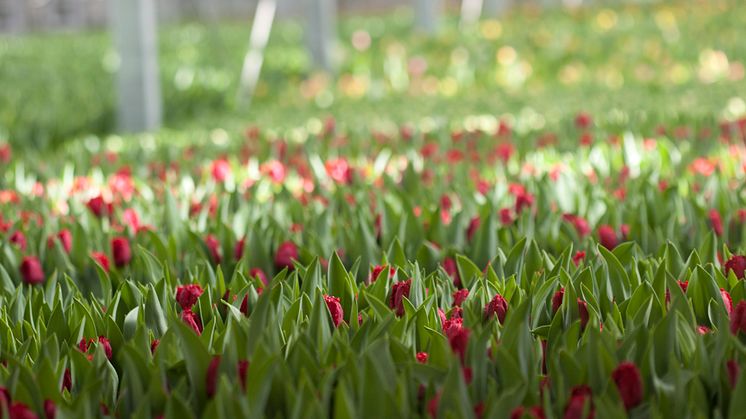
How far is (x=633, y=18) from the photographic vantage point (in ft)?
49.8

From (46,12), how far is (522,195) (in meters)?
33.5

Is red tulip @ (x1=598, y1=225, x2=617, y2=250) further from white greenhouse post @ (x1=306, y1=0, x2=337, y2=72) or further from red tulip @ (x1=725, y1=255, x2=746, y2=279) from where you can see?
white greenhouse post @ (x1=306, y1=0, x2=337, y2=72)

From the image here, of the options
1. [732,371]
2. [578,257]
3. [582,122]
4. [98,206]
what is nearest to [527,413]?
[732,371]

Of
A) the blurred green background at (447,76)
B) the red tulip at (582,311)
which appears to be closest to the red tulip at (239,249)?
the red tulip at (582,311)

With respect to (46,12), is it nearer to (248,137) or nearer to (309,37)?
(309,37)

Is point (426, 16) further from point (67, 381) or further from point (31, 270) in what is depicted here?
point (67, 381)

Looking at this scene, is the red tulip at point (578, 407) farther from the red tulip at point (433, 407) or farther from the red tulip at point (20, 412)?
the red tulip at point (20, 412)

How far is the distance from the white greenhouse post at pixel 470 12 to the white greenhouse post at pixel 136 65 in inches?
352

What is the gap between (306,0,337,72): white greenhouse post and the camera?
481 inches

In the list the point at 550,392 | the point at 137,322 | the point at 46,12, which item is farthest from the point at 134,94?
the point at 46,12

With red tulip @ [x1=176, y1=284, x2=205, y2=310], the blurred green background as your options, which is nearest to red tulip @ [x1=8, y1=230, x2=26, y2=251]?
red tulip @ [x1=176, y1=284, x2=205, y2=310]

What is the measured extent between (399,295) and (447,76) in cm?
1043

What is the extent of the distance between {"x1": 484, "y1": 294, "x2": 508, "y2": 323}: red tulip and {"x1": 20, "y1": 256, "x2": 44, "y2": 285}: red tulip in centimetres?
126

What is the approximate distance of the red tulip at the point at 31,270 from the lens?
272 cm
